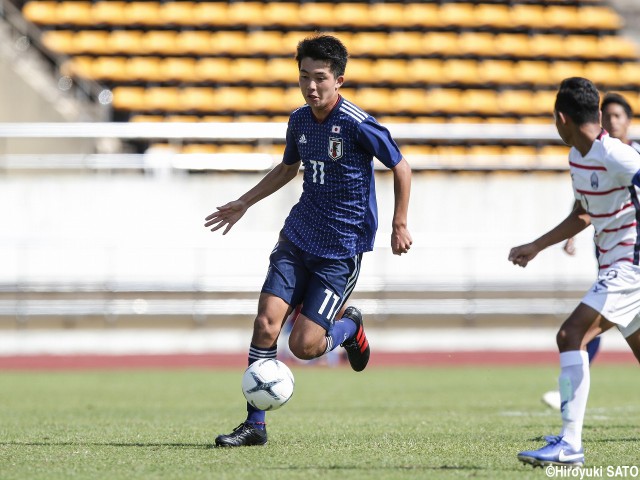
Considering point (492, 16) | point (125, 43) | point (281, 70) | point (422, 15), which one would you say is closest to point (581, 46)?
point (492, 16)

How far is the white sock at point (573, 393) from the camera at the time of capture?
184 inches

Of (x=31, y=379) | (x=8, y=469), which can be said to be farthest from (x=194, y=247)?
(x=8, y=469)

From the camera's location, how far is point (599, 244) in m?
4.96

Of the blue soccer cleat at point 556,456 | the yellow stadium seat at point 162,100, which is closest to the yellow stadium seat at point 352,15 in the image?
the yellow stadium seat at point 162,100

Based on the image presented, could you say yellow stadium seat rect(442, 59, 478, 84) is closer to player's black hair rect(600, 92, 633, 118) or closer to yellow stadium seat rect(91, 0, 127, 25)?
yellow stadium seat rect(91, 0, 127, 25)

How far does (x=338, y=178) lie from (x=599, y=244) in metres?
1.54

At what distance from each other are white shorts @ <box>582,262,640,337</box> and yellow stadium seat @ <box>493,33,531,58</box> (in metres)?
16.8

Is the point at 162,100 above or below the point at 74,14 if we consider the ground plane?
below

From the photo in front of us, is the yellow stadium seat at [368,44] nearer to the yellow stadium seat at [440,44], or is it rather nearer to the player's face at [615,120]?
the yellow stadium seat at [440,44]

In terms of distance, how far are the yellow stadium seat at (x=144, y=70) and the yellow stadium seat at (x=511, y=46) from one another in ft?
21.4

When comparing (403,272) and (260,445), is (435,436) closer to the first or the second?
(260,445)

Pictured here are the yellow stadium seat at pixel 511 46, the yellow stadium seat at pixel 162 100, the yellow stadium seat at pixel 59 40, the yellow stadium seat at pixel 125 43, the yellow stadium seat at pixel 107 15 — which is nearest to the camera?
the yellow stadium seat at pixel 162 100

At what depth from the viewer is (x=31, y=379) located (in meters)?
12.1

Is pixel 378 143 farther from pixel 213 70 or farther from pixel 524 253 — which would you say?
pixel 213 70
